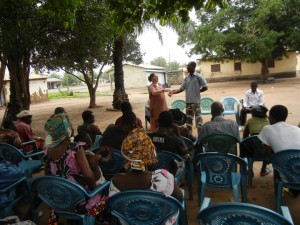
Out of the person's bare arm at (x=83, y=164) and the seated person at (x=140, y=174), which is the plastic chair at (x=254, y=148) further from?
the person's bare arm at (x=83, y=164)

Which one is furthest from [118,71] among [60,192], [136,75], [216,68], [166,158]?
[136,75]

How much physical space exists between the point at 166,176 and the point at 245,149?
1.99 meters

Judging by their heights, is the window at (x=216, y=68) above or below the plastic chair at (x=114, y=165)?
above

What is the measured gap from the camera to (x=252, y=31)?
25.5 m

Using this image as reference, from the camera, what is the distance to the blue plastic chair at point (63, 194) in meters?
2.59

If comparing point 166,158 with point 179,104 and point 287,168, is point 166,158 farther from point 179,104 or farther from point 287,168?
point 179,104

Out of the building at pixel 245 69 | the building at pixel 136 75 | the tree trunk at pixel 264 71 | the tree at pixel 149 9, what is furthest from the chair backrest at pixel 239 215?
the building at pixel 136 75

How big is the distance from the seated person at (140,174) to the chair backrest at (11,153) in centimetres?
243

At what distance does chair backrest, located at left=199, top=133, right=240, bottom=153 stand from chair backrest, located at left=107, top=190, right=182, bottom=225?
1821 mm

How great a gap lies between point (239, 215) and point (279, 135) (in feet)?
6.02

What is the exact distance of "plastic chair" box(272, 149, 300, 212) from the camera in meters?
3.02

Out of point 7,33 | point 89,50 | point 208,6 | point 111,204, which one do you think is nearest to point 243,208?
point 111,204

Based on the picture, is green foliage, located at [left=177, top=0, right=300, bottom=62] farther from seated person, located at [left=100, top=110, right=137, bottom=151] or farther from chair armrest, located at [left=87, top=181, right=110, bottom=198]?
chair armrest, located at [left=87, top=181, right=110, bottom=198]

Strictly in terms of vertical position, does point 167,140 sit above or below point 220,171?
above
